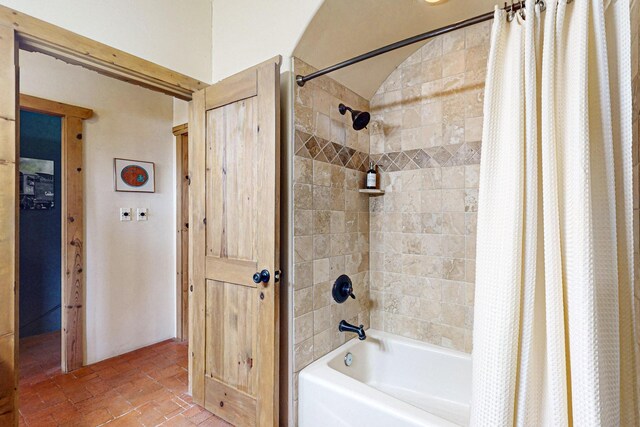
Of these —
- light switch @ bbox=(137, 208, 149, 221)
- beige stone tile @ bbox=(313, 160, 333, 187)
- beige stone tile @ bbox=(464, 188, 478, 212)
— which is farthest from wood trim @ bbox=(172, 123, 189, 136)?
beige stone tile @ bbox=(464, 188, 478, 212)

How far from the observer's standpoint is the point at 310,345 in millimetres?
1788

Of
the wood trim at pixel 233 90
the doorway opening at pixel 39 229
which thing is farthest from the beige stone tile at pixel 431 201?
the doorway opening at pixel 39 229

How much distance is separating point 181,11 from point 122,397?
8.38ft

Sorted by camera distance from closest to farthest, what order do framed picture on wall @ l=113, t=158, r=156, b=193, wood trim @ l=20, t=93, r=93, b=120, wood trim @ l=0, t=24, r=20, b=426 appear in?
→ wood trim @ l=0, t=24, r=20, b=426, wood trim @ l=20, t=93, r=93, b=120, framed picture on wall @ l=113, t=158, r=156, b=193

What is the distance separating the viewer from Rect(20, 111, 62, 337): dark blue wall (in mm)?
3150

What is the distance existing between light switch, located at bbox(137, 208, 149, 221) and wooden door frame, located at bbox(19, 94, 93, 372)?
1.44 feet

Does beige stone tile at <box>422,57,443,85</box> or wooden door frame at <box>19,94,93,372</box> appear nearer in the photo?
beige stone tile at <box>422,57,443,85</box>

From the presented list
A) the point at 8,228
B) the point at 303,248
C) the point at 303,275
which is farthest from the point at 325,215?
the point at 8,228

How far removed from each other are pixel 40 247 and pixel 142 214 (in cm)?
145

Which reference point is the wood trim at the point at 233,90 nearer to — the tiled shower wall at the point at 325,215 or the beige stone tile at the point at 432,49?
the tiled shower wall at the point at 325,215

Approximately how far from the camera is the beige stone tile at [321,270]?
1.82m

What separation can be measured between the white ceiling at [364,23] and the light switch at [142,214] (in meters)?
2.07

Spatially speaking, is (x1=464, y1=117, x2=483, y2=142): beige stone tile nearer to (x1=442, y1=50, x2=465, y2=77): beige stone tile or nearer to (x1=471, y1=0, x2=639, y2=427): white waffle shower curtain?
(x1=442, y1=50, x2=465, y2=77): beige stone tile

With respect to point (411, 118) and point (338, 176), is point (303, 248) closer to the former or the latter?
point (338, 176)
